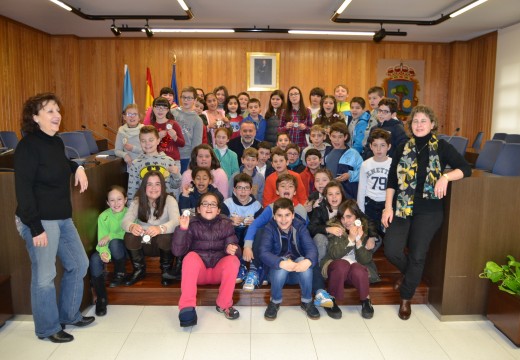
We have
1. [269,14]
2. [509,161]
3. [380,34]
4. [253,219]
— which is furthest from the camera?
[380,34]

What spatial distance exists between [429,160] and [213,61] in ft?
25.0

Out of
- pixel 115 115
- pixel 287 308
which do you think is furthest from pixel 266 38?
pixel 287 308

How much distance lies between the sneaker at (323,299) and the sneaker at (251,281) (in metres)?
0.50

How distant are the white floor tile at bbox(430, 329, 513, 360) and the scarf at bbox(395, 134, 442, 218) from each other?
2.91 feet

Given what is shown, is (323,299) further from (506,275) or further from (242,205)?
(506,275)

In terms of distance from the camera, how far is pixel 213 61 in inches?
386

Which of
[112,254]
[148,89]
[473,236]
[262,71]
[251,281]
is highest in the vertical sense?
[262,71]

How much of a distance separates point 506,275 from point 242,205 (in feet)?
7.01

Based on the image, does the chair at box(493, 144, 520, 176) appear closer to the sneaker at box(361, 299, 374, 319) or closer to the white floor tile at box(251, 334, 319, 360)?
the sneaker at box(361, 299, 374, 319)

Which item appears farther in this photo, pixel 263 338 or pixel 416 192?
pixel 416 192

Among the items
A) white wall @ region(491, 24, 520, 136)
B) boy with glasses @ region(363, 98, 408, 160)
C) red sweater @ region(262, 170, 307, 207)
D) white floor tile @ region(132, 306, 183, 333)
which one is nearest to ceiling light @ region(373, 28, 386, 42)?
white wall @ region(491, 24, 520, 136)

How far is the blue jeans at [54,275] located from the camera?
271 cm

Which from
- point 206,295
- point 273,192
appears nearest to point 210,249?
point 206,295

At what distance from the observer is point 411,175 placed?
3.07 m
